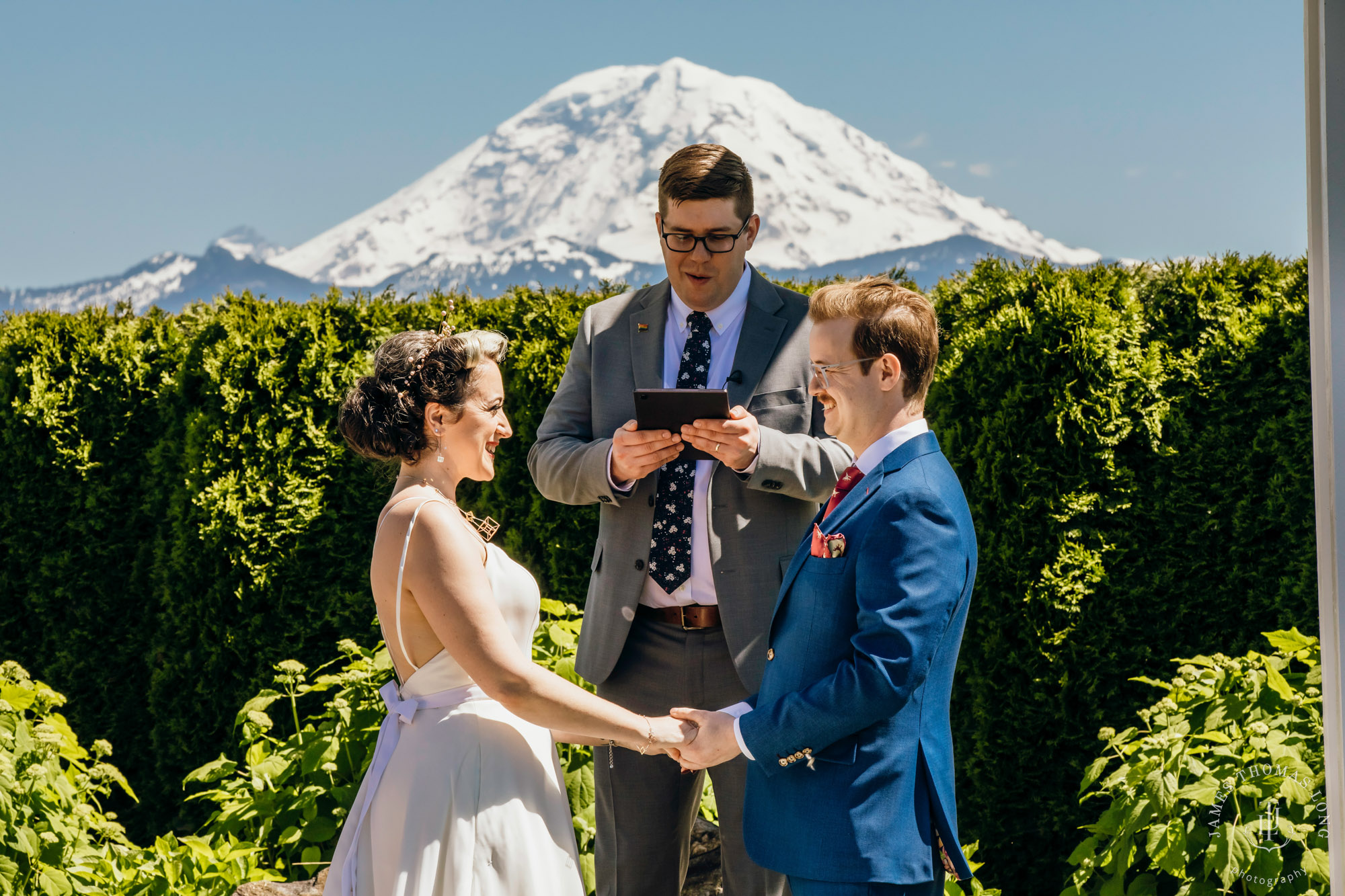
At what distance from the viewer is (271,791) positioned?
338 centimetres

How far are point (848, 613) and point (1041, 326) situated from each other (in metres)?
2.56

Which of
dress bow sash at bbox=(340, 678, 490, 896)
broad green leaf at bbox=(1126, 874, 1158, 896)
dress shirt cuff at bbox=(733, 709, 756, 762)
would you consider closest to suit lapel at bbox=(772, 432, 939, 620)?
dress shirt cuff at bbox=(733, 709, 756, 762)

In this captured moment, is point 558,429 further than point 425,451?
Yes

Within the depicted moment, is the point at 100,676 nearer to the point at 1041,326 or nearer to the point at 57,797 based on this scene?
the point at 57,797

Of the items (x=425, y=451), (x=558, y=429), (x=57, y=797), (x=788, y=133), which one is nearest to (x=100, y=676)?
(x=57, y=797)

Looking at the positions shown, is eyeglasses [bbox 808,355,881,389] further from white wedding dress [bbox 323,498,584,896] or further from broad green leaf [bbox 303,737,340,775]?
broad green leaf [bbox 303,737,340,775]

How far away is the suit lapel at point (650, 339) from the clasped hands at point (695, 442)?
0.31m

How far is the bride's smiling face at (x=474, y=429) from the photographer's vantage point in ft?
7.18

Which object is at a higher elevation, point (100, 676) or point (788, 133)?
point (788, 133)

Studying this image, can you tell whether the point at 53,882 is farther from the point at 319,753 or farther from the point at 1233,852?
the point at 1233,852

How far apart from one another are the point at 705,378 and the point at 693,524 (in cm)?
41

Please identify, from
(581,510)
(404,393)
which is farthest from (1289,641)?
(581,510)

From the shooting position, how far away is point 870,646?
172 cm

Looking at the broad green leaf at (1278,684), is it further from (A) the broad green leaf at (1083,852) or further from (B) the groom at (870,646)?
→ (B) the groom at (870,646)
